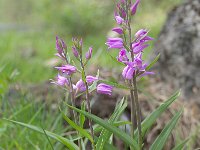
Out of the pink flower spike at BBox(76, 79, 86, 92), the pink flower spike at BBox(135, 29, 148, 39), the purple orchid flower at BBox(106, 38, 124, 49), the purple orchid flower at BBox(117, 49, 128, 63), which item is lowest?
the pink flower spike at BBox(76, 79, 86, 92)

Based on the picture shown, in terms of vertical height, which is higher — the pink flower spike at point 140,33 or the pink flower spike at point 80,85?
the pink flower spike at point 140,33

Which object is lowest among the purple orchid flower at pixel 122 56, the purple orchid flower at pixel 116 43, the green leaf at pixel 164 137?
the green leaf at pixel 164 137

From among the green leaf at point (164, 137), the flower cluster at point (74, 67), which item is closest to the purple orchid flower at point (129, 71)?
the flower cluster at point (74, 67)

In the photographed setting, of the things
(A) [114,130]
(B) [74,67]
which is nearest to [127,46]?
(B) [74,67]

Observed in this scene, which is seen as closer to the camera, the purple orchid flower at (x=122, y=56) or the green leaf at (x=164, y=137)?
the purple orchid flower at (x=122, y=56)

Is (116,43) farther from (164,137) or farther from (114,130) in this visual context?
(164,137)

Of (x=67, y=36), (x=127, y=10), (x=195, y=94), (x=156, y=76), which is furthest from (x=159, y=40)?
(x=67, y=36)

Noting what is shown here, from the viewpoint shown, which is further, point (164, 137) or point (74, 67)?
point (164, 137)

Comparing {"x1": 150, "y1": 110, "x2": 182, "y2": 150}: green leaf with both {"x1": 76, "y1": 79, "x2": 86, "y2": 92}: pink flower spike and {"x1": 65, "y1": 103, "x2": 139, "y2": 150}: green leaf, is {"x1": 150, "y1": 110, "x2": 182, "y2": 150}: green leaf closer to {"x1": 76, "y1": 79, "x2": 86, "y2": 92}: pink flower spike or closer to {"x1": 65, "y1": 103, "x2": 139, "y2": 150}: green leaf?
{"x1": 65, "y1": 103, "x2": 139, "y2": 150}: green leaf

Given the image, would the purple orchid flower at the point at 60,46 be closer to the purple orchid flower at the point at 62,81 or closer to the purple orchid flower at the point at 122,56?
the purple orchid flower at the point at 62,81

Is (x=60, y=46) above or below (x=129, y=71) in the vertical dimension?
above

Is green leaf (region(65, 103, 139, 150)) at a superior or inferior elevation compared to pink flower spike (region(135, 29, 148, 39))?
inferior

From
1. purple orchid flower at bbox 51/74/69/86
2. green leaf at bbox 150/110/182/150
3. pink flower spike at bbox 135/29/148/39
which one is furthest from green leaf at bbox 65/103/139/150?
pink flower spike at bbox 135/29/148/39

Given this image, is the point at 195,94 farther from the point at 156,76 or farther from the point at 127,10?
the point at 127,10
